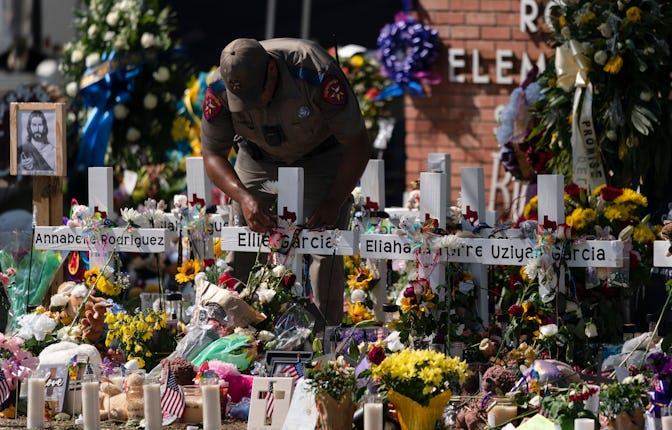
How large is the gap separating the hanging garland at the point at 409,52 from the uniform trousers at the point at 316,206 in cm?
359

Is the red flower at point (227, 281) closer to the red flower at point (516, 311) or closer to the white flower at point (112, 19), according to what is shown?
the red flower at point (516, 311)

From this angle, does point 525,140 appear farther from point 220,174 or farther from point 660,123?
point 220,174

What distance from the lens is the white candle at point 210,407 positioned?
5.90 meters

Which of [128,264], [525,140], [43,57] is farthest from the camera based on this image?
[43,57]

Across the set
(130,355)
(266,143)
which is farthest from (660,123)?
(130,355)

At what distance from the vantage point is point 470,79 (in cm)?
1135

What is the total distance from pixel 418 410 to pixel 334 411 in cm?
32

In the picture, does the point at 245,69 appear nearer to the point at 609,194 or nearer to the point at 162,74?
the point at 609,194

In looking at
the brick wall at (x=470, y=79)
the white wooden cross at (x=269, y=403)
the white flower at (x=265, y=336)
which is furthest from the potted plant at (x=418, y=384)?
the brick wall at (x=470, y=79)

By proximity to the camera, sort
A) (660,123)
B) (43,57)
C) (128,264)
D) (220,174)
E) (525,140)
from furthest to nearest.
A: (43,57)
(128,264)
(525,140)
(660,123)
(220,174)

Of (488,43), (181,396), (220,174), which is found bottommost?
(181,396)

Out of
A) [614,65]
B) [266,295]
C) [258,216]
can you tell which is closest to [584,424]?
[266,295]

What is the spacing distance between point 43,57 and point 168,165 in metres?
2.57

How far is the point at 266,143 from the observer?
7695 mm
